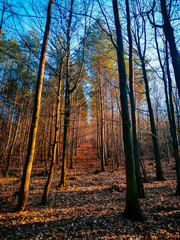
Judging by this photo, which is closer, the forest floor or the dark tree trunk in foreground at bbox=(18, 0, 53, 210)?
the forest floor

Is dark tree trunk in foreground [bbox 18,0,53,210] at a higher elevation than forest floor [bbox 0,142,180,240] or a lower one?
higher

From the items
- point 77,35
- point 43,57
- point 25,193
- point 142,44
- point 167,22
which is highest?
point 77,35

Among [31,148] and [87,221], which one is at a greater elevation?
[31,148]

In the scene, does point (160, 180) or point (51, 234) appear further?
point (160, 180)

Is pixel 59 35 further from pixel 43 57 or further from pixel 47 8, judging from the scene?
pixel 43 57

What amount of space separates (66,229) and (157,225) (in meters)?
2.23

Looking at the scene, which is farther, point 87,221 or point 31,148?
point 31,148

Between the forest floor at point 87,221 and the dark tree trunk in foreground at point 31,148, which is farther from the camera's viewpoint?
the dark tree trunk in foreground at point 31,148

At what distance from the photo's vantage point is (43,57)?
473 centimetres

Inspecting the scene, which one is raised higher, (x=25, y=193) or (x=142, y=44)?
(x=142, y=44)

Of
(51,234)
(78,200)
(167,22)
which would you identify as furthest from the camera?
(78,200)

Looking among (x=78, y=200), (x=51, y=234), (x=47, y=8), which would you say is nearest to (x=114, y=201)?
(x=78, y=200)

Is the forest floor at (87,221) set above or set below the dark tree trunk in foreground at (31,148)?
below

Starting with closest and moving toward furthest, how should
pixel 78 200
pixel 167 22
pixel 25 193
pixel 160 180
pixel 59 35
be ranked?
1. pixel 167 22
2. pixel 25 193
3. pixel 78 200
4. pixel 59 35
5. pixel 160 180
